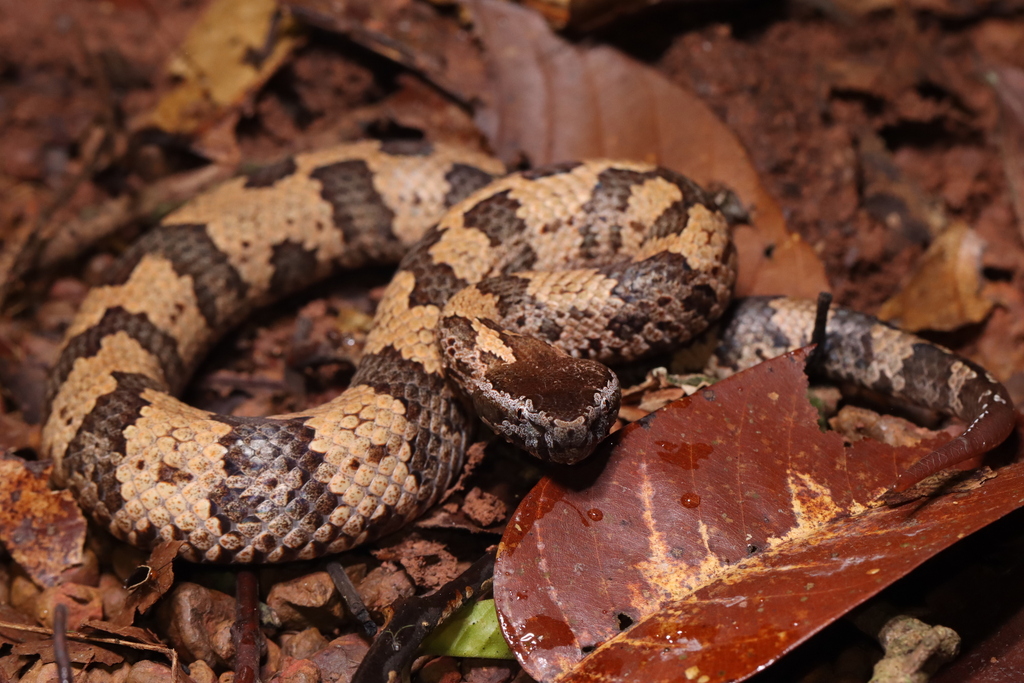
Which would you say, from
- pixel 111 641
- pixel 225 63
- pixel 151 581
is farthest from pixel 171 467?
pixel 225 63

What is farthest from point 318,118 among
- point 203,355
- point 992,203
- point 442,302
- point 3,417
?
point 992,203

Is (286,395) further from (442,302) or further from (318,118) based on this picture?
(318,118)

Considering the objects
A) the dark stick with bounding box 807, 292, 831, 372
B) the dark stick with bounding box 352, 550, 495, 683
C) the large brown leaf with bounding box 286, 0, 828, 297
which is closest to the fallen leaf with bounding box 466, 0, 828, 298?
the large brown leaf with bounding box 286, 0, 828, 297

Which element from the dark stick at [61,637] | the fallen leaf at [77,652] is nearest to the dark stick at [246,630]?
A: the fallen leaf at [77,652]

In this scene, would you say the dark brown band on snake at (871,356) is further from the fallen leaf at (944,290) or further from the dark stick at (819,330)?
the fallen leaf at (944,290)

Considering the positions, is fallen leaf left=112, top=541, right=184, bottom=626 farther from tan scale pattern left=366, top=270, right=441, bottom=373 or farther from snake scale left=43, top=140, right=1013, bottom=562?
tan scale pattern left=366, top=270, right=441, bottom=373

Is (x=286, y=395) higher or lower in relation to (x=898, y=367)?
lower
